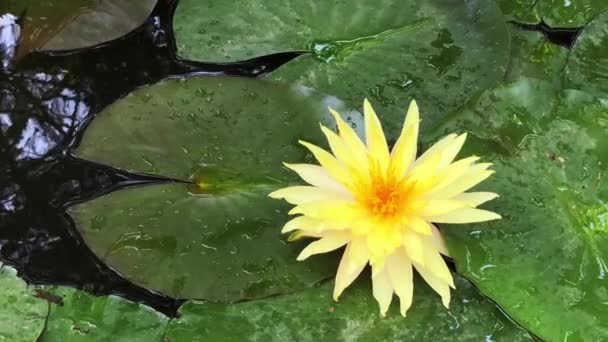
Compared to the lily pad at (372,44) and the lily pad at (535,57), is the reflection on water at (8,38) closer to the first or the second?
the lily pad at (372,44)

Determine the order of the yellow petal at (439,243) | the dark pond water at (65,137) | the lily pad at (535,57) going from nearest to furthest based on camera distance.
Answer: the yellow petal at (439,243), the dark pond water at (65,137), the lily pad at (535,57)

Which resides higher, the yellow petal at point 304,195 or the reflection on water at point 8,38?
the reflection on water at point 8,38

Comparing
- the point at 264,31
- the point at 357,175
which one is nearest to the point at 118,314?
Result: the point at 357,175

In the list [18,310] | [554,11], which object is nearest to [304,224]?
[18,310]

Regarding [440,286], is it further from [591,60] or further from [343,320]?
[591,60]

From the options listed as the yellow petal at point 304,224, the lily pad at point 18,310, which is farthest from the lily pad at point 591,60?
the lily pad at point 18,310

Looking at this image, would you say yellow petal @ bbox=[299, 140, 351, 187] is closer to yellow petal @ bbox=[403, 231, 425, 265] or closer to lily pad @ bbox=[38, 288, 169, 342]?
yellow petal @ bbox=[403, 231, 425, 265]

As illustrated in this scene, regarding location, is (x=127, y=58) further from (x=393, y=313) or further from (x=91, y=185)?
(x=393, y=313)
